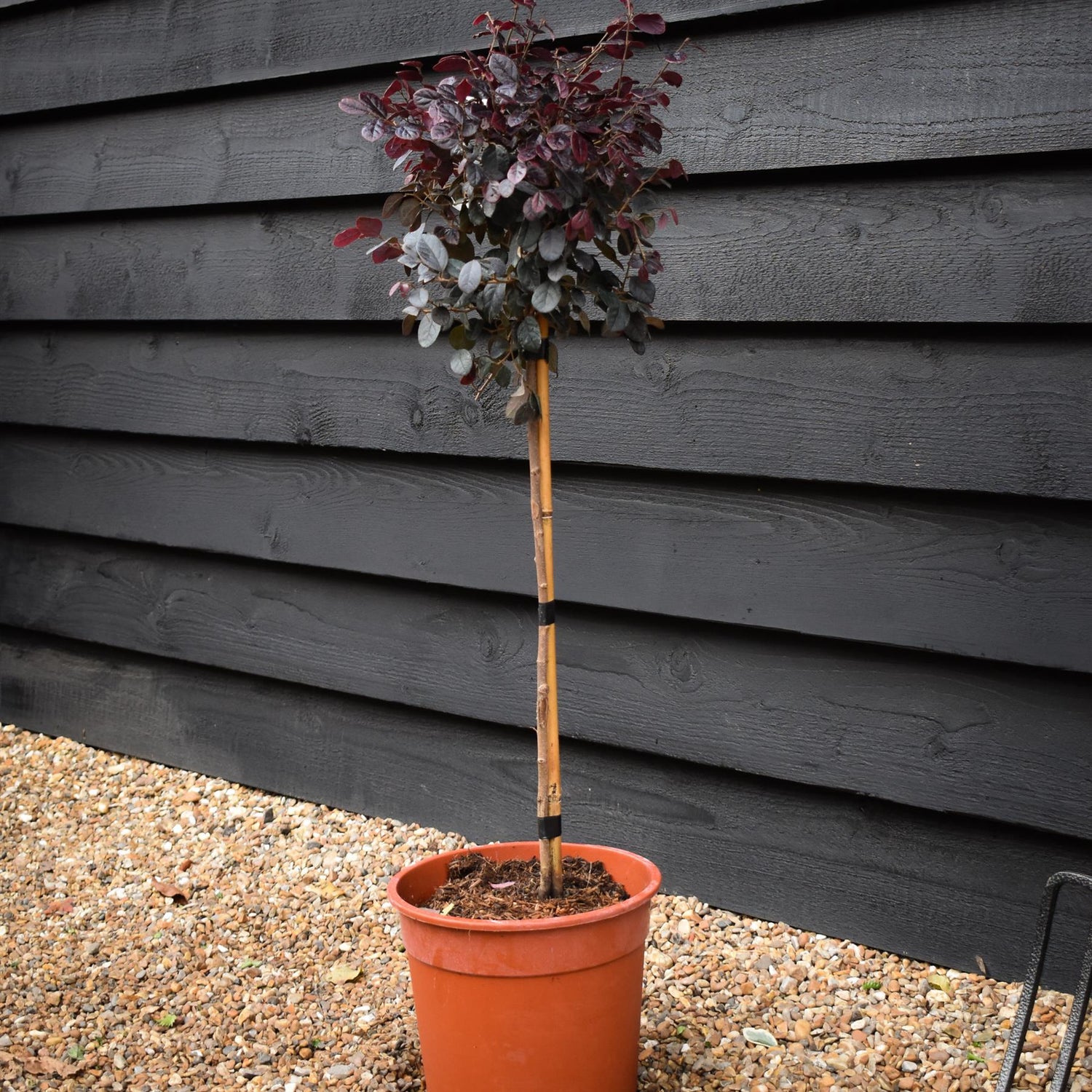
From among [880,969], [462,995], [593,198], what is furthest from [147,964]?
[593,198]

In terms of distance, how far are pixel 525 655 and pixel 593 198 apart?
3.76 ft

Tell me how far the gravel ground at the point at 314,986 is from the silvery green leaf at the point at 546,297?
116 cm

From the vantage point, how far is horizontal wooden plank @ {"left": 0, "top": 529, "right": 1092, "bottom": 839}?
1.88 m

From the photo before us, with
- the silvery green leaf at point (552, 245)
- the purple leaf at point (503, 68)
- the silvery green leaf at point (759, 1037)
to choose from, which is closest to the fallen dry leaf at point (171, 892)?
the silvery green leaf at point (759, 1037)

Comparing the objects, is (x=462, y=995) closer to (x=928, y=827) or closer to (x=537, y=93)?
(x=928, y=827)

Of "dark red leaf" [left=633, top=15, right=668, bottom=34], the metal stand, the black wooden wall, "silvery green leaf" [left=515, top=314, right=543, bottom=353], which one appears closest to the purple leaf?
"dark red leaf" [left=633, top=15, right=668, bottom=34]

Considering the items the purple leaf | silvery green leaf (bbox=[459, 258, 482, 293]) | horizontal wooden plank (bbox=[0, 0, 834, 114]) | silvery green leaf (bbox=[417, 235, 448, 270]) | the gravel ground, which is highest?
horizontal wooden plank (bbox=[0, 0, 834, 114])

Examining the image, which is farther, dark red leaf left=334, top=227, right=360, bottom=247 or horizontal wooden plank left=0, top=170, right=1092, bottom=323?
horizontal wooden plank left=0, top=170, right=1092, bottom=323

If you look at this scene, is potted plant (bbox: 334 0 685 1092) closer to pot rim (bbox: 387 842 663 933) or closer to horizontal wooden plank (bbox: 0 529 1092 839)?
pot rim (bbox: 387 842 663 933)

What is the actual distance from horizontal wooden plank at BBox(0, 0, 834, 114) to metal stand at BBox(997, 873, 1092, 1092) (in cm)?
146

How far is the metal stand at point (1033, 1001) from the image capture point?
134 cm

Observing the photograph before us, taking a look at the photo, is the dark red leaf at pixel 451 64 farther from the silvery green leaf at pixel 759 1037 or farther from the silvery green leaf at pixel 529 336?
the silvery green leaf at pixel 759 1037

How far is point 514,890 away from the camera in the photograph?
1650mm

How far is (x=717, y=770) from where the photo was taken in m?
2.20
